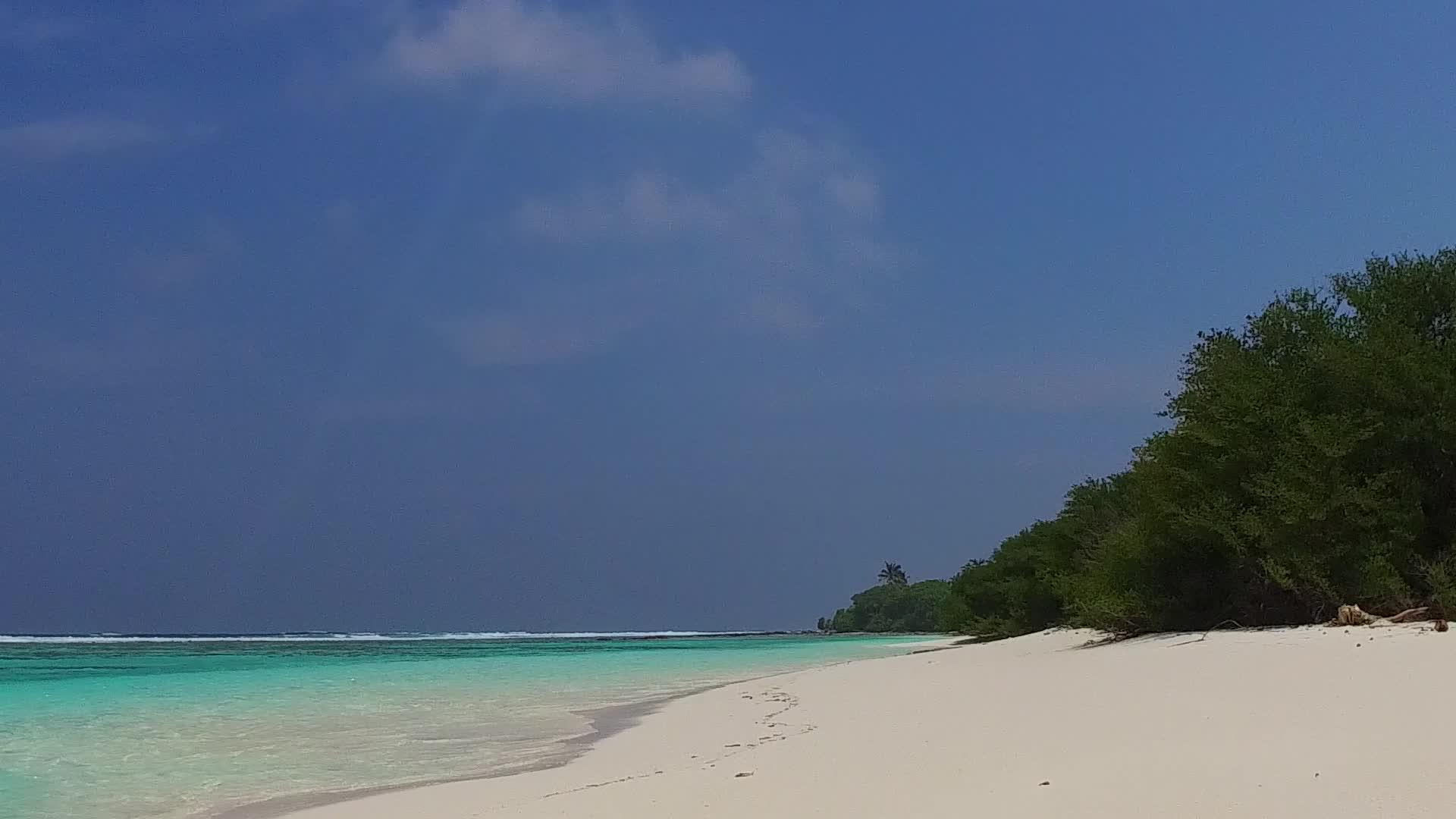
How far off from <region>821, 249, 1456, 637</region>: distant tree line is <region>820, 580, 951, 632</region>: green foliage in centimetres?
8813

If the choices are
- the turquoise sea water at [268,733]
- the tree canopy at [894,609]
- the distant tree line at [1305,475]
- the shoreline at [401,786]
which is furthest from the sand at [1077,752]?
the tree canopy at [894,609]

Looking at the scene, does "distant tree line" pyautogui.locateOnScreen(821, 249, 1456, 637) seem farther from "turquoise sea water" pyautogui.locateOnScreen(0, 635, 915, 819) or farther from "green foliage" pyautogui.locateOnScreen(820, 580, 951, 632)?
"green foliage" pyautogui.locateOnScreen(820, 580, 951, 632)

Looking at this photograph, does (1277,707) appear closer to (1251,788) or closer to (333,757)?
(1251,788)

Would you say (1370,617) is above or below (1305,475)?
below

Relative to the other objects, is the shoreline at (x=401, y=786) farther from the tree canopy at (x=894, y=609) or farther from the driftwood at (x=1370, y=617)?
the tree canopy at (x=894, y=609)

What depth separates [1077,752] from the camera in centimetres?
607

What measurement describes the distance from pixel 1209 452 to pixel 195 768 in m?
15.0

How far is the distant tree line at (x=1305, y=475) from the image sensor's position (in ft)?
51.5

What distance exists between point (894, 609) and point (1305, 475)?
116 m

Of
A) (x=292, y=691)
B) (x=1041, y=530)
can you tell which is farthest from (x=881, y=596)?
(x=292, y=691)

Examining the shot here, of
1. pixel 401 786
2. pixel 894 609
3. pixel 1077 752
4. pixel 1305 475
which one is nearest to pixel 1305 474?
pixel 1305 475

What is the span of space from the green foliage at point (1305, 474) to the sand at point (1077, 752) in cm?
394

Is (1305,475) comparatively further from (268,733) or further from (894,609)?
(894,609)

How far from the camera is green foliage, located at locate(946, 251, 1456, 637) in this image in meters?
15.7
